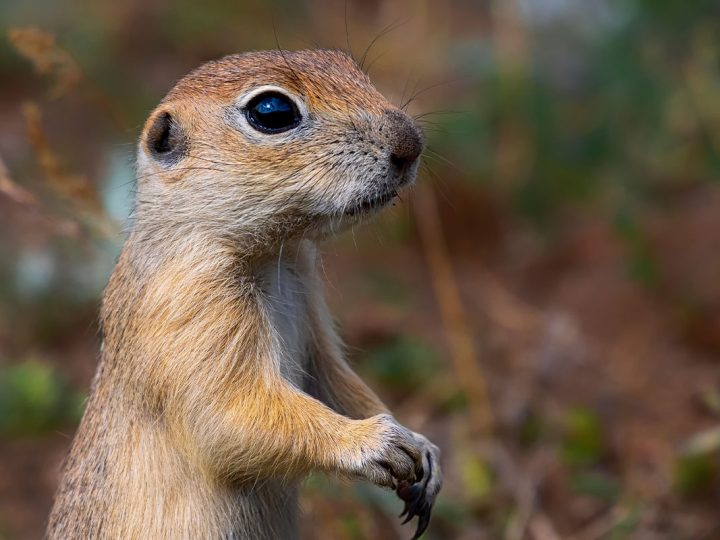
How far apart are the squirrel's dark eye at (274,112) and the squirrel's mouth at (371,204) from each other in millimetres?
315

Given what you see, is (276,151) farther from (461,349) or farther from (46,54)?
(461,349)

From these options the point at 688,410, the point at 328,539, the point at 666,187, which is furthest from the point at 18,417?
the point at 666,187

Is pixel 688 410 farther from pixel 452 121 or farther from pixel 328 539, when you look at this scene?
pixel 452 121

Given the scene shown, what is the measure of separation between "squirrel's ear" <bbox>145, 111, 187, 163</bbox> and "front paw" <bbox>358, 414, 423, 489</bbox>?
1.05m

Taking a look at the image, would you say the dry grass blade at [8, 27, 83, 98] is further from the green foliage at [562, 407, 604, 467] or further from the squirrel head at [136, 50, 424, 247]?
the green foliage at [562, 407, 604, 467]

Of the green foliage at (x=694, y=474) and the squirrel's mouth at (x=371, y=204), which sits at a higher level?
the squirrel's mouth at (x=371, y=204)

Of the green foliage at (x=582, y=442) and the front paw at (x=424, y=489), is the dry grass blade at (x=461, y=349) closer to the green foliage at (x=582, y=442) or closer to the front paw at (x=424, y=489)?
the green foliage at (x=582, y=442)

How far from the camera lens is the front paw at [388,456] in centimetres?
308

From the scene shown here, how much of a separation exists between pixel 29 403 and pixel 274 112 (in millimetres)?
2963

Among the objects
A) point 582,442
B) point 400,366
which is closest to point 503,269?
point 400,366

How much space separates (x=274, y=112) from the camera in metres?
3.25

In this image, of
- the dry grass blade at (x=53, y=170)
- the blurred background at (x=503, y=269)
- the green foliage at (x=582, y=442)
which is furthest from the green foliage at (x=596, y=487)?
the dry grass blade at (x=53, y=170)

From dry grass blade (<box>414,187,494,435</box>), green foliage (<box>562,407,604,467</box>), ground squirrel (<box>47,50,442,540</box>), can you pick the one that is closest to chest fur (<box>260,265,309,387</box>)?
ground squirrel (<box>47,50,442,540</box>)

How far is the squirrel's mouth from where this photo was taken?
314cm
